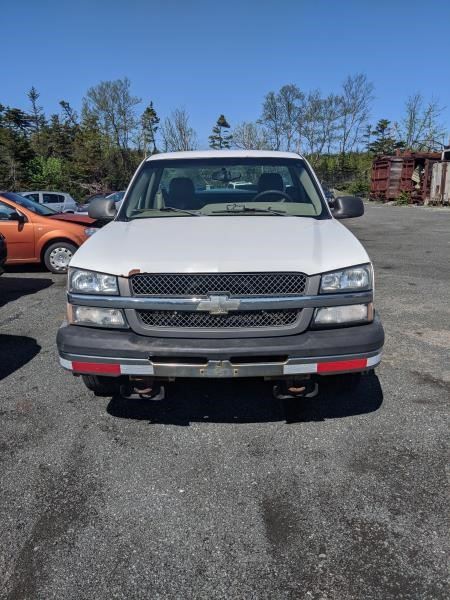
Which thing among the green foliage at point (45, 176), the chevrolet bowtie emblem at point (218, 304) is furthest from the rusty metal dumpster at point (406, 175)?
the chevrolet bowtie emblem at point (218, 304)

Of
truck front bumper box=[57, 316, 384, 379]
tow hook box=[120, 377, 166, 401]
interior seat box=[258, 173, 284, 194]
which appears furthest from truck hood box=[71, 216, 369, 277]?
interior seat box=[258, 173, 284, 194]

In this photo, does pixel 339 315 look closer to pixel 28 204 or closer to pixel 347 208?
pixel 347 208

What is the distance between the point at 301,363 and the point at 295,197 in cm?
205

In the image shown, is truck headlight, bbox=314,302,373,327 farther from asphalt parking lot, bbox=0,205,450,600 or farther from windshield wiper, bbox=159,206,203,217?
windshield wiper, bbox=159,206,203,217

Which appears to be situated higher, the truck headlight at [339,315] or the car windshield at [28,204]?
the car windshield at [28,204]

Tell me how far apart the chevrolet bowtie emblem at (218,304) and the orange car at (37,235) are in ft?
22.4

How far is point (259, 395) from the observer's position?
389cm

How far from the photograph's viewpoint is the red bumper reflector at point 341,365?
290cm

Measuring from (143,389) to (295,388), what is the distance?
38.7 inches

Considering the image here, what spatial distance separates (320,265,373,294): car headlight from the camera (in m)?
2.95

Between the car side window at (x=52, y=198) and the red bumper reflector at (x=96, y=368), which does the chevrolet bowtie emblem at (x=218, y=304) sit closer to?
the red bumper reflector at (x=96, y=368)

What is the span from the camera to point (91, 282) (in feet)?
9.95

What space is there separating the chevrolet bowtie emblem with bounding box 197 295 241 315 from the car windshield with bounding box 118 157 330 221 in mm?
1356

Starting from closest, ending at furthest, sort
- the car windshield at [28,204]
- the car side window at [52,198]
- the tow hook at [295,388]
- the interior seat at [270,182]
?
the tow hook at [295,388], the interior seat at [270,182], the car windshield at [28,204], the car side window at [52,198]
